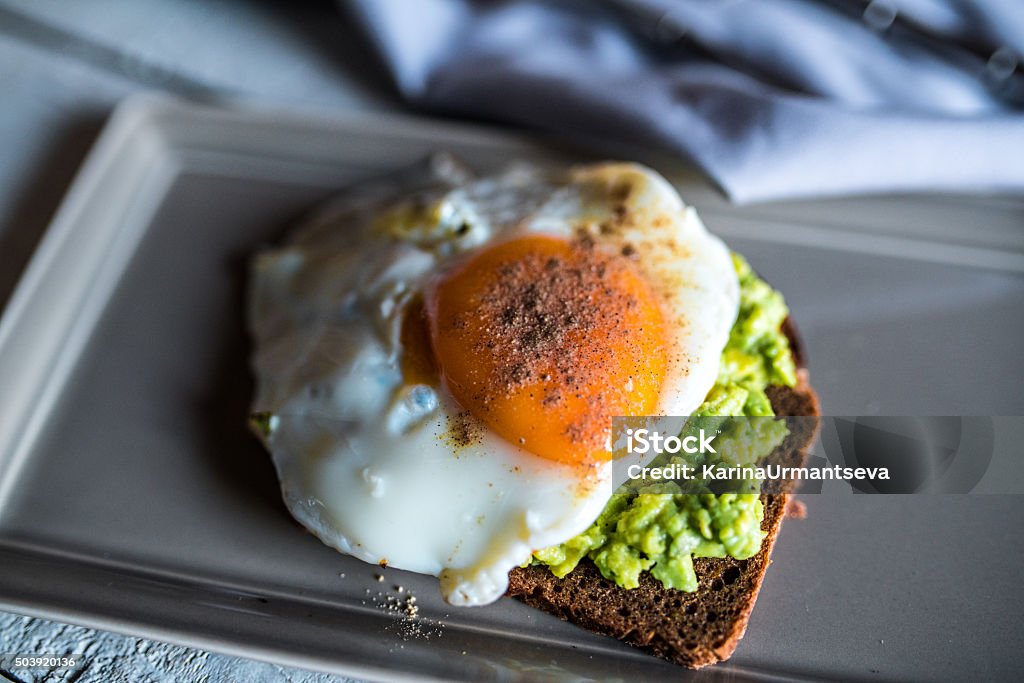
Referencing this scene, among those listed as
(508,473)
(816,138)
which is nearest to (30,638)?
(508,473)

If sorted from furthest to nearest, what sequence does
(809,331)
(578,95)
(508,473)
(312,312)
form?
(578,95) < (809,331) < (312,312) < (508,473)

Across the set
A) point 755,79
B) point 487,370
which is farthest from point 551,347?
point 755,79

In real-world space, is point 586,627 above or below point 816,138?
below

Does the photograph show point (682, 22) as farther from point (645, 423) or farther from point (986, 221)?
point (645, 423)

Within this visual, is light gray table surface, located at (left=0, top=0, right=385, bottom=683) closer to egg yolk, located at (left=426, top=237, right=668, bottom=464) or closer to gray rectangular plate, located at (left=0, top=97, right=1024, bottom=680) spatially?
gray rectangular plate, located at (left=0, top=97, right=1024, bottom=680)

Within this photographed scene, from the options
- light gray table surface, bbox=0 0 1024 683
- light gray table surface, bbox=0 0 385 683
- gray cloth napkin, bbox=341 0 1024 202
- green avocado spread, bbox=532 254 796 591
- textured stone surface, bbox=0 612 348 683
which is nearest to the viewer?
green avocado spread, bbox=532 254 796 591

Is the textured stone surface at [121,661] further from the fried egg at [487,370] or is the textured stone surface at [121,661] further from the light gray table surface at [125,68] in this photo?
the light gray table surface at [125,68]

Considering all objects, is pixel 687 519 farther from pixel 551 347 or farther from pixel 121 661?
pixel 121 661

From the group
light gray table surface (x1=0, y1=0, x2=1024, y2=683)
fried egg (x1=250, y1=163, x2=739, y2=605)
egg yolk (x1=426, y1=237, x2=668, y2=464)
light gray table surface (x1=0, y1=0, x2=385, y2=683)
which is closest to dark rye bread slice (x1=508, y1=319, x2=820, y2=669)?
fried egg (x1=250, y1=163, x2=739, y2=605)
